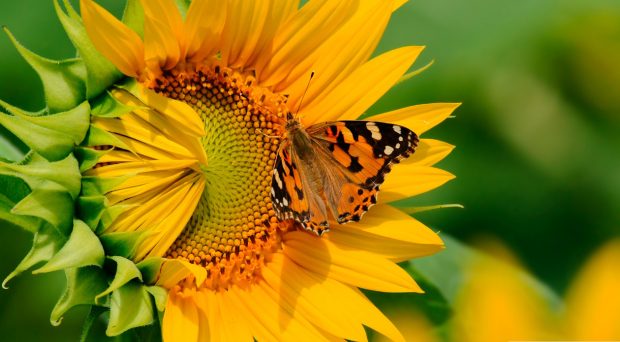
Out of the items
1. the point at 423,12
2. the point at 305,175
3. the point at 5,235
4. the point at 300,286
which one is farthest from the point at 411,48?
the point at 5,235

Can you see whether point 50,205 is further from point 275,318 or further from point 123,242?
point 275,318

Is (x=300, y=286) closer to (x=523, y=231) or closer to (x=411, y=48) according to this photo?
(x=411, y=48)

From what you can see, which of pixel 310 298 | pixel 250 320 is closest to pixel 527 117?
pixel 310 298

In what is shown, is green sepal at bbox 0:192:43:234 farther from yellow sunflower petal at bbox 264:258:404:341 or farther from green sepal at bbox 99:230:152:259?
yellow sunflower petal at bbox 264:258:404:341

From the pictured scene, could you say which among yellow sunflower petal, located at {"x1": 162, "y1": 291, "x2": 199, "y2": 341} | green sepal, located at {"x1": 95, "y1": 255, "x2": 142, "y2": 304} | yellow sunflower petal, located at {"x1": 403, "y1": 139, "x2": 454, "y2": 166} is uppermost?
yellow sunflower petal, located at {"x1": 403, "y1": 139, "x2": 454, "y2": 166}

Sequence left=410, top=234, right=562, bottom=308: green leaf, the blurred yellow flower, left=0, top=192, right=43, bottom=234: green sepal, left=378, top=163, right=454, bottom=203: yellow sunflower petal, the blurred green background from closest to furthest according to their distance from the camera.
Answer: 1. the blurred yellow flower
2. left=0, top=192, right=43, bottom=234: green sepal
3. left=378, top=163, right=454, bottom=203: yellow sunflower petal
4. left=410, top=234, right=562, bottom=308: green leaf
5. the blurred green background

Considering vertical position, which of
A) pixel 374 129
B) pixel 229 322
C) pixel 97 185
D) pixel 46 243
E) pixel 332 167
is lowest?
pixel 229 322

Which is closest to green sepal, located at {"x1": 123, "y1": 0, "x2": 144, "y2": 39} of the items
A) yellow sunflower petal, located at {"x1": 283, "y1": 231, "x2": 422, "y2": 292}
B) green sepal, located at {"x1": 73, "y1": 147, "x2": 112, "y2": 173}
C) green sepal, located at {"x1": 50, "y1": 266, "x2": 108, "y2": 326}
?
green sepal, located at {"x1": 73, "y1": 147, "x2": 112, "y2": 173}
